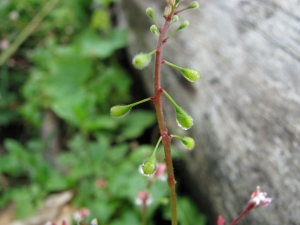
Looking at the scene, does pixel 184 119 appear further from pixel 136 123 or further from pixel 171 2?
pixel 136 123

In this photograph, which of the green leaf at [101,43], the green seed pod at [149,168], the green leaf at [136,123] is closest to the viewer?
the green seed pod at [149,168]

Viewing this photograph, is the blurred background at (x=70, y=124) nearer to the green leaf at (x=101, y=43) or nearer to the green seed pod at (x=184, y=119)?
the green leaf at (x=101, y=43)

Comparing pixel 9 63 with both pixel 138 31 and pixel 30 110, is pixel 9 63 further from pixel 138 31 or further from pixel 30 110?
pixel 138 31

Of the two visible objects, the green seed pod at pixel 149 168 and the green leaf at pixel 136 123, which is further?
the green leaf at pixel 136 123

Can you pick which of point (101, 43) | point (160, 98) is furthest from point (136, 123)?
point (160, 98)

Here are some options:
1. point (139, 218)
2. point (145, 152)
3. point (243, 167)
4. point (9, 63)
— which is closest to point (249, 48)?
point (243, 167)

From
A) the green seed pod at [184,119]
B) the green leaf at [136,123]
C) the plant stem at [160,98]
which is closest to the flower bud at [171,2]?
the plant stem at [160,98]

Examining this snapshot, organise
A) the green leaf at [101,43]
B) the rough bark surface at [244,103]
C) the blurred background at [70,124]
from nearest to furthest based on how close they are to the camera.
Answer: the rough bark surface at [244,103], the blurred background at [70,124], the green leaf at [101,43]

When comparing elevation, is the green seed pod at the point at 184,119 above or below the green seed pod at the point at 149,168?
above
